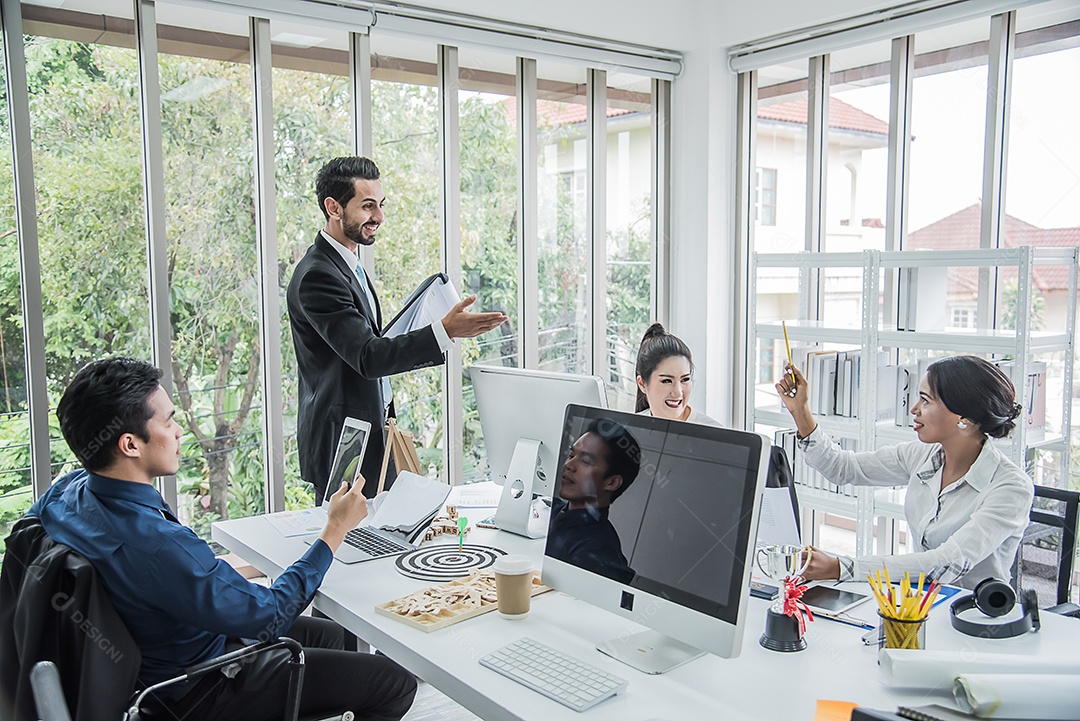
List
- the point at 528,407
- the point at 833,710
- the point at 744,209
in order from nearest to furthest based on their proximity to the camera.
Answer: the point at 833,710, the point at 528,407, the point at 744,209

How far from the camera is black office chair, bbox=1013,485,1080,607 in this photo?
222 cm

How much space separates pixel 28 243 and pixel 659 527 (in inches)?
95.4

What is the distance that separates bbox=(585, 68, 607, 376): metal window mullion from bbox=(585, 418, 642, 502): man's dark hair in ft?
8.63

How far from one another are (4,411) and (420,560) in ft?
5.65

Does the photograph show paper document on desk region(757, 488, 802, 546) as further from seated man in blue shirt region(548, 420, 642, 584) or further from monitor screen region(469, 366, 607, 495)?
monitor screen region(469, 366, 607, 495)

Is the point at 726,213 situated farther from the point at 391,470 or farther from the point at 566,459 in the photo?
the point at 566,459

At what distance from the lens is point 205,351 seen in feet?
11.1

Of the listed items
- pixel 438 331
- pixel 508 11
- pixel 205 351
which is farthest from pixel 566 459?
pixel 508 11

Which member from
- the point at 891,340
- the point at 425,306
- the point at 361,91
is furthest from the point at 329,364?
the point at 891,340

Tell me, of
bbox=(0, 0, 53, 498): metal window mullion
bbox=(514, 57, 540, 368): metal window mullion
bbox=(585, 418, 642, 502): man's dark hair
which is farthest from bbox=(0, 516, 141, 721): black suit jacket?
bbox=(514, 57, 540, 368): metal window mullion

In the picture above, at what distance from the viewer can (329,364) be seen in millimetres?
2674

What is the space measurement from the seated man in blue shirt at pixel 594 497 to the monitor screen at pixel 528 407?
16.4 inches

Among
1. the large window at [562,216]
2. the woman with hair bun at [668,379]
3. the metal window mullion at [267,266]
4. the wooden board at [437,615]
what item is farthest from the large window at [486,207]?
the wooden board at [437,615]

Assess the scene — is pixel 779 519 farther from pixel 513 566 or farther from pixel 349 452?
pixel 349 452
